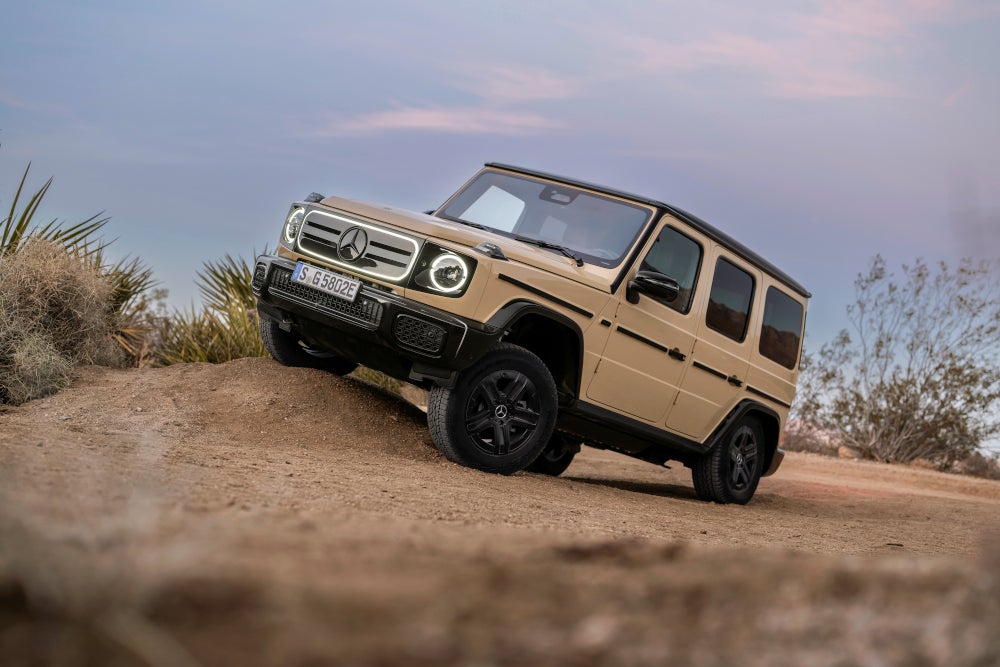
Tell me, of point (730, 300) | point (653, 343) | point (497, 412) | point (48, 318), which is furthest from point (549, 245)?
point (48, 318)

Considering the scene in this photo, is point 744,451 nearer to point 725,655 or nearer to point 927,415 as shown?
point 725,655

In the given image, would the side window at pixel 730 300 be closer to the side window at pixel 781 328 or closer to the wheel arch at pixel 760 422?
the side window at pixel 781 328

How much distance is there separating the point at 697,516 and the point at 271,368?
12.5ft

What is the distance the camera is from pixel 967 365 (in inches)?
795

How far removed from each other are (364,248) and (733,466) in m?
4.43

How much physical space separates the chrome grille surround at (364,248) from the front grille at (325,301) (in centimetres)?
21

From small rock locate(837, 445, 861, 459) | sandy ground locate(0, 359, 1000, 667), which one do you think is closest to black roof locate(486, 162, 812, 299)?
sandy ground locate(0, 359, 1000, 667)

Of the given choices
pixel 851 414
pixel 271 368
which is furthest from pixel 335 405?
pixel 851 414

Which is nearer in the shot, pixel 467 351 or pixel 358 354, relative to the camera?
pixel 467 351

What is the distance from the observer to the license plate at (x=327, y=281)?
6.48 meters

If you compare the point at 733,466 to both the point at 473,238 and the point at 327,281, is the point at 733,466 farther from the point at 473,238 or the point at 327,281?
the point at 327,281

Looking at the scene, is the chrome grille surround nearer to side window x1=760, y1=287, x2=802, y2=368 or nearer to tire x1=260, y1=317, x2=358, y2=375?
tire x1=260, y1=317, x2=358, y2=375

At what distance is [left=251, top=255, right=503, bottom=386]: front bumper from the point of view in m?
6.26

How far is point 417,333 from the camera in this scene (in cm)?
630
